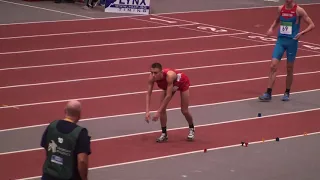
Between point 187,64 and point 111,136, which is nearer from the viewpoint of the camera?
point 111,136

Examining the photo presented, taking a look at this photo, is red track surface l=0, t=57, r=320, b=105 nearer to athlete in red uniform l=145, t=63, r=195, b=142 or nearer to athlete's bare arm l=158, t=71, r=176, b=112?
athlete in red uniform l=145, t=63, r=195, b=142

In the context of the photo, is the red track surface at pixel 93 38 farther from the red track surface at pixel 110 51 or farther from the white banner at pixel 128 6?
the white banner at pixel 128 6

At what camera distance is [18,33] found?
20750mm

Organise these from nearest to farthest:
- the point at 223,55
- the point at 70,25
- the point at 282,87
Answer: the point at 282,87, the point at 223,55, the point at 70,25

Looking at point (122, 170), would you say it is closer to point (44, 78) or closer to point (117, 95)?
point (117, 95)

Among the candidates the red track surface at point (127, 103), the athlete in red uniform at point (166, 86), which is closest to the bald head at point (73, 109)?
the athlete in red uniform at point (166, 86)

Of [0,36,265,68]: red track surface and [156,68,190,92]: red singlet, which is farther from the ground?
[156,68,190,92]: red singlet

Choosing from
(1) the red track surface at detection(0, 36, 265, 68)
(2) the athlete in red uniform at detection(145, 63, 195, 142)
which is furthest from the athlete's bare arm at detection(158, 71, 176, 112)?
(1) the red track surface at detection(0, 36, 265, 68)

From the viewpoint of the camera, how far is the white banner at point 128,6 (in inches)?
950

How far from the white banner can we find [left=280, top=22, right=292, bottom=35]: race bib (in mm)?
9574

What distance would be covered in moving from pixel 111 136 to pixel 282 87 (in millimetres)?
5110

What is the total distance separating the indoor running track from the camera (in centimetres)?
1124

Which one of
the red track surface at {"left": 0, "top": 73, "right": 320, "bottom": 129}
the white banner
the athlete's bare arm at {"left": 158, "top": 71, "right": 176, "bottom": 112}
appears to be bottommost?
the red track surface at {"left": 0, "top": 73, "right": 320, "bottom": 129}

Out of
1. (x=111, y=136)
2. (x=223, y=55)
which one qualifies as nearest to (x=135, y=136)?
(x=111, y=136)
